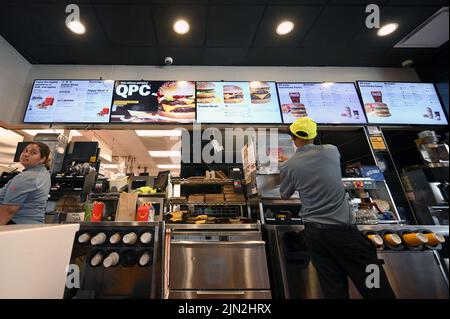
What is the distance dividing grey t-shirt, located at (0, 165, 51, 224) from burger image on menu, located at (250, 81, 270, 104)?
98.6 inches

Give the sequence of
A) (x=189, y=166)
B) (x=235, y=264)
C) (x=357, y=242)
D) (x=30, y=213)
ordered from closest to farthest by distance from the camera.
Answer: (x=357, y=242)
(x=30, y=213)
(x=235, y=264)
(x=189, y=166)

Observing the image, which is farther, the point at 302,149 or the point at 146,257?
the point at 302,149

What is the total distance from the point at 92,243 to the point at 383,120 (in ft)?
12.0

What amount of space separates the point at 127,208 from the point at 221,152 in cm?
157

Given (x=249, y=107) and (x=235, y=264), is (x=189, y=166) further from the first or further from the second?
(x=235, y=264)

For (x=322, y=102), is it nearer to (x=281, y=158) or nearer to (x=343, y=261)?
(x=281, y=158)

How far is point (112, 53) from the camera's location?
2.91m

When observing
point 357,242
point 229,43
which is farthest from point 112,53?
point 357,242

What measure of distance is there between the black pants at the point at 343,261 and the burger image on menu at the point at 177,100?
7.05 feet

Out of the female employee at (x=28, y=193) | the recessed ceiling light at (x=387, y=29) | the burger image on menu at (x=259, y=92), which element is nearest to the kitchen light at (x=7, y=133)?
the female employee at (x=28, y=193)

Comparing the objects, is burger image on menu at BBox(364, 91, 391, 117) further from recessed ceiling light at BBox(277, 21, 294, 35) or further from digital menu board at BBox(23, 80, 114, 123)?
digital menu board at BBox(23, 80, 114, 123)

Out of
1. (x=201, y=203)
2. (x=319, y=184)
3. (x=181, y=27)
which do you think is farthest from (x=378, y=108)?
(x=181, y=27)

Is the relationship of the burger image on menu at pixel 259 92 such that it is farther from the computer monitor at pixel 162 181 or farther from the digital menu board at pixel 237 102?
the computer monitor at pixel 162 181

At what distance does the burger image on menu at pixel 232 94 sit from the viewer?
2874 mm
